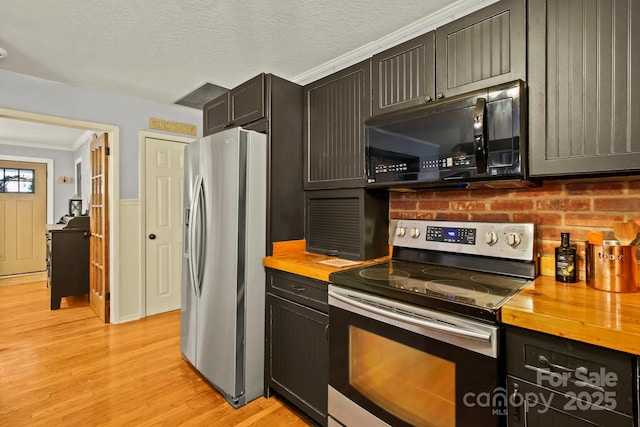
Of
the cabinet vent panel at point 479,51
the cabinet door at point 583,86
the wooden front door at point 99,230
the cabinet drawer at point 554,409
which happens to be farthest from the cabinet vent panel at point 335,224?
the wooden front door at point 99,230

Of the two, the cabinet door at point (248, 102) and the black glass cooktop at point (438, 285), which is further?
the cabinet door at point (248, 102)

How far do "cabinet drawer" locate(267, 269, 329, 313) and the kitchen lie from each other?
858 millimetres

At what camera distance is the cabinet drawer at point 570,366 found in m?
0.84

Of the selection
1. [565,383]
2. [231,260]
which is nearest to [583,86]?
[565,383]

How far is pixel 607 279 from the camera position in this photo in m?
1.21

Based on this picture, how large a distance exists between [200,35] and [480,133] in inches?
76.3

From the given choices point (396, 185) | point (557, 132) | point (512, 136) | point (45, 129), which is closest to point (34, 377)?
point (396, 185)

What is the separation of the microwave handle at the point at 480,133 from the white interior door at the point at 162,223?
10.9ft

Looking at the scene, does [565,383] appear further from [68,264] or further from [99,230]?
[68,264]

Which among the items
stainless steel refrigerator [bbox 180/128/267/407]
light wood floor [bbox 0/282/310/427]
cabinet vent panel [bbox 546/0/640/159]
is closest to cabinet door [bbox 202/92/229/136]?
stainless steel refrigerator [bbox 180/128/267/407]

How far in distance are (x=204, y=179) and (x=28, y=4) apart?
1.38 metres

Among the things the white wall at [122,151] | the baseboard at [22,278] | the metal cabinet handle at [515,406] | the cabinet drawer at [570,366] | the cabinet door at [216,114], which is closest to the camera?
the cabinet drawer at [570,366]

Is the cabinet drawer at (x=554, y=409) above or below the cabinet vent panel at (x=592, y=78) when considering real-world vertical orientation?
below

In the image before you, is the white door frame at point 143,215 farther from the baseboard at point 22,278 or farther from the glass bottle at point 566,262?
the glass bottle at point 566,262
